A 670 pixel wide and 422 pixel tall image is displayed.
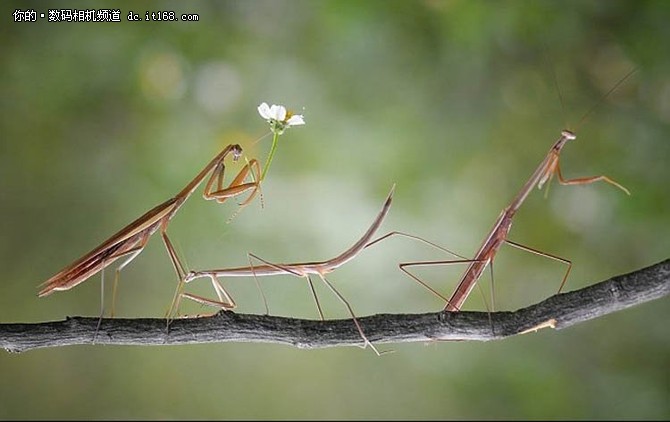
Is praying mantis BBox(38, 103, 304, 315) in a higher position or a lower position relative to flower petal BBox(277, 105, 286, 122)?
lower

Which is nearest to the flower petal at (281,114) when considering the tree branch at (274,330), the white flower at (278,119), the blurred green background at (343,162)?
the white flower at (278,119)

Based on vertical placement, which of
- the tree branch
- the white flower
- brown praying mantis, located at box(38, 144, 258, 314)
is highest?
the white flower

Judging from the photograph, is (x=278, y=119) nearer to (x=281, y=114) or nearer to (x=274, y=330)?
(x=281, y=114)

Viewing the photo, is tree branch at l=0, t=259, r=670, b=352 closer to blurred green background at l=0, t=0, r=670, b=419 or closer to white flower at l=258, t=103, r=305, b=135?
white flower at l=258, t=103, r=305, b=135

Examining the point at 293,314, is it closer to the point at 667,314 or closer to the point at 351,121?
the point at 351,121

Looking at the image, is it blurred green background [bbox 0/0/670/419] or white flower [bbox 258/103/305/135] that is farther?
blurred green background [bbox 0/0/670/419]

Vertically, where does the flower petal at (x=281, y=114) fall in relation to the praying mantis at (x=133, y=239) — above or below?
above

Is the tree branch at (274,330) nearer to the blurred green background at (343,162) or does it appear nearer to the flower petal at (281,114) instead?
the flower petal at (281,114)

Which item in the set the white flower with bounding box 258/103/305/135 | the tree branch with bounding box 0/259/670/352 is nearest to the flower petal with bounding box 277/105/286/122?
the white flower with bounding box 258/103/305/135
